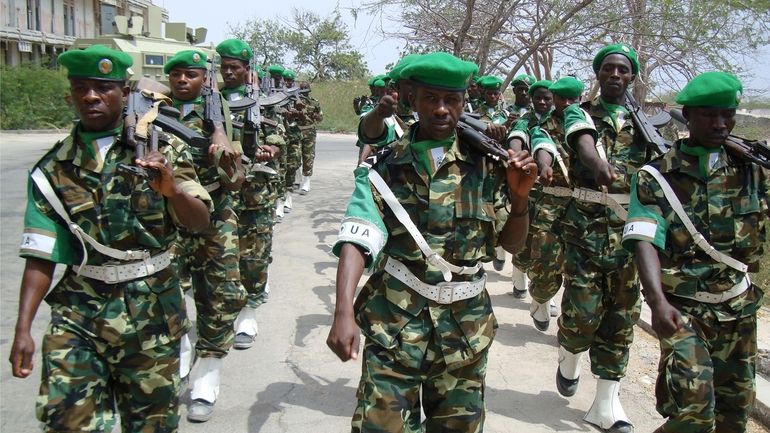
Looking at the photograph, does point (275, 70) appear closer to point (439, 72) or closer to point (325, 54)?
point (439, 72)

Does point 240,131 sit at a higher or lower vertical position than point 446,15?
lower

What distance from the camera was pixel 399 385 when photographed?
302cm

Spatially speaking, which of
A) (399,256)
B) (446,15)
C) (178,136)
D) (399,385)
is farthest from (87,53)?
(446,15)

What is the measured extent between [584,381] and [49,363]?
3969 millimetres

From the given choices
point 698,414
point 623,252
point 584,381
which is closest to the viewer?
point 698,414

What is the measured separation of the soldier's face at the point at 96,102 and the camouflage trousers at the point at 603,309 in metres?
3.04

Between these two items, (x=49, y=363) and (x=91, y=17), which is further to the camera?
(x=91, y=17)

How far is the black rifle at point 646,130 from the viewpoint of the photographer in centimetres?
456

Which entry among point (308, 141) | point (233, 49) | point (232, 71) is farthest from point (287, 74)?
point (233, 49)

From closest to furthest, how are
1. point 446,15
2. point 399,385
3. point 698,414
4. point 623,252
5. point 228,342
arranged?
point 399,385
point 698,414
point 623,252
point 228,342
point 446,15

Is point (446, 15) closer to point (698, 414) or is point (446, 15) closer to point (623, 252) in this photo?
point (623, 252)

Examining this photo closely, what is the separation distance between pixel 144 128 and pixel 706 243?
8.87 feet

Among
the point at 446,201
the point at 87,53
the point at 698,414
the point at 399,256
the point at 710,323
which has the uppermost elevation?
the point at 87,53

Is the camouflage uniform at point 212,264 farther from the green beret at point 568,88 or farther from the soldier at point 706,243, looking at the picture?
the green beret at point 568,88
